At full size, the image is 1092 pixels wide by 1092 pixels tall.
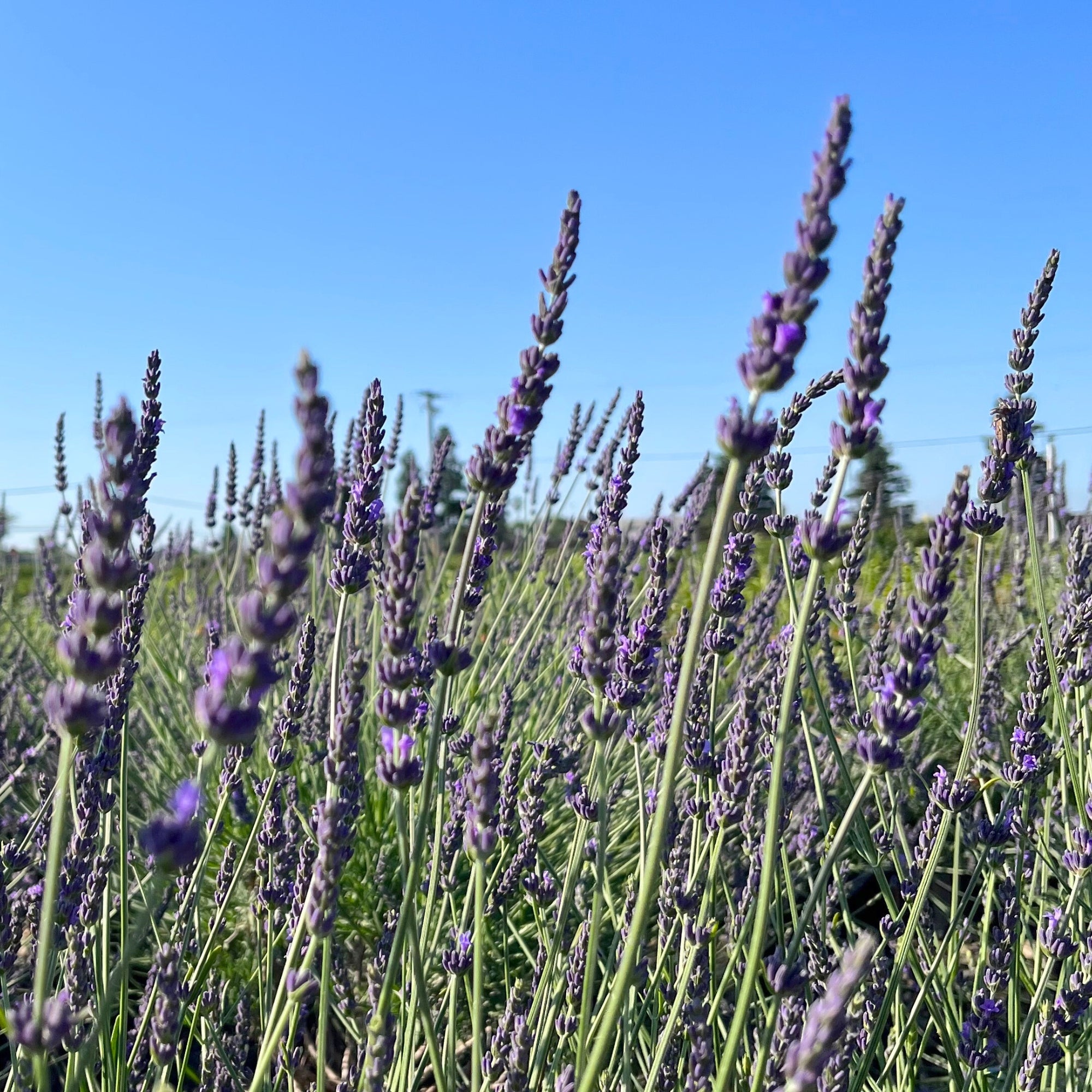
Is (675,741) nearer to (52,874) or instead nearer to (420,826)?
(420,826)

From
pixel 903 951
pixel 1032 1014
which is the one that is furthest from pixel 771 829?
pixel 1032 1014

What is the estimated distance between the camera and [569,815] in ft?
11.1

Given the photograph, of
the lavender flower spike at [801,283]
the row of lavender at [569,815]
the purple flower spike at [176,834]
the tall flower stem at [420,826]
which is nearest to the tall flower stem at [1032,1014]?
the row of lavender at [569,815]

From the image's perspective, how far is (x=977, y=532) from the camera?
1786 mm

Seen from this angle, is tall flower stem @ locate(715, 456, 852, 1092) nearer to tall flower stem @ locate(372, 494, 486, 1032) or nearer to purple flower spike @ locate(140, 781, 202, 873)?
tall flower stem @ locate(372, 494, 486, 1032)

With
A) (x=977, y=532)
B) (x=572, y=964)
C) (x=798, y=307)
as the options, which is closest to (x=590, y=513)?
(x=977, y=532)

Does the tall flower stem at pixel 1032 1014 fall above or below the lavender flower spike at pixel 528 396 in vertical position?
below

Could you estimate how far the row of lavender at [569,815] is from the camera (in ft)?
3.16

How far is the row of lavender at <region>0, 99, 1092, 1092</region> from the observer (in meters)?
0.96

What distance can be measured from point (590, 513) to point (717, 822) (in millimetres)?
2205

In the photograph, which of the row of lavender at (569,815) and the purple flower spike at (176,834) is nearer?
the purple flower spike at (176,834)

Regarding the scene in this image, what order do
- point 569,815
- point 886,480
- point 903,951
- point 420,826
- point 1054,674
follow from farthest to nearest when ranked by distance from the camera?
point 886,480 → point 569,815 → point 1054,674 → point 903,951 → point 420,826

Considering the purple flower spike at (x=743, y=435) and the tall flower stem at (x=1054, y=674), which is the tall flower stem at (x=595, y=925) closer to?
the purple flower spike at (x=743, y=435)

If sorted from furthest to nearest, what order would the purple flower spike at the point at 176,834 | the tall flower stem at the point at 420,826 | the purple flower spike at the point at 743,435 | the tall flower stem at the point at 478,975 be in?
1. the tall flower stem at the point at 478,975
2. the tall flower stem at the point at 420,826
3. the purple flower spike at the point at 743,435
4. the purple flower spike at the point at 176,834
